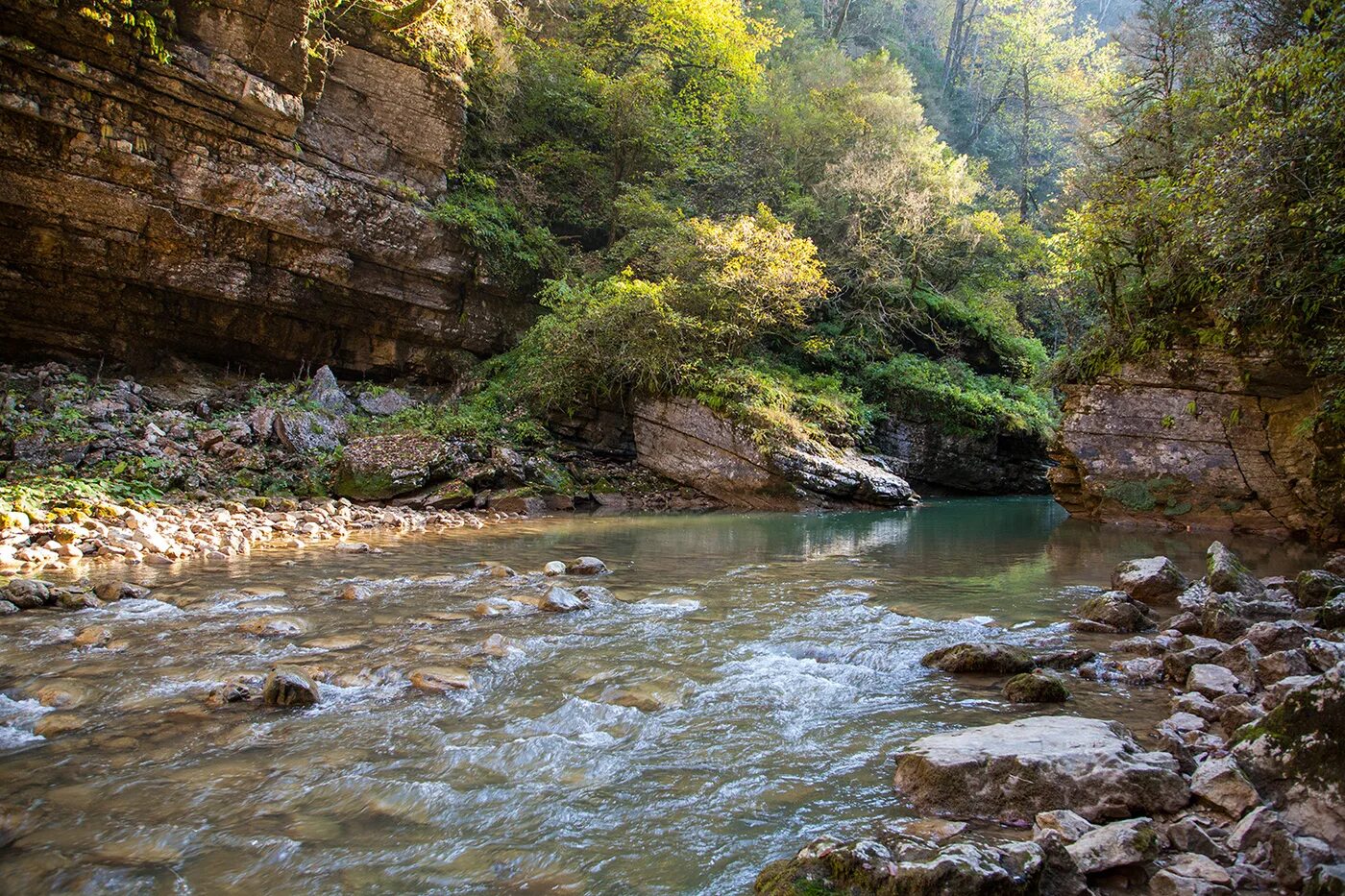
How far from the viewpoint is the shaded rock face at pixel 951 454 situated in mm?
20047

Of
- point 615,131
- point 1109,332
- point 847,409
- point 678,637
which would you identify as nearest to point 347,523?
point 678,637

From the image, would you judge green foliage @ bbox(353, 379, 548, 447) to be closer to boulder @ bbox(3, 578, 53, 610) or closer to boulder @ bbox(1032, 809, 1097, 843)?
boulder @ bbox(3, 578, 53, 610)

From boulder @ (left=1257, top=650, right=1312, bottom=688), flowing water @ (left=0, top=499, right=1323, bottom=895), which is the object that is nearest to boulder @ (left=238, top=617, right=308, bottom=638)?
flowing water @ (left=0, top=499, right=1323, bottom=895)

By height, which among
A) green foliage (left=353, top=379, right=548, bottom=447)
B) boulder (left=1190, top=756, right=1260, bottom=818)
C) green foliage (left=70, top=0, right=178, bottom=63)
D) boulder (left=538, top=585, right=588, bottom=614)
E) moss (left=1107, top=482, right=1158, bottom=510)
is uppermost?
green foliage (left=70, top=0, right=178, bottom=63)

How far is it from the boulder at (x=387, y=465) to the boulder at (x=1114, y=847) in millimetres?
12768

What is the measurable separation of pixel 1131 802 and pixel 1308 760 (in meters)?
0.62

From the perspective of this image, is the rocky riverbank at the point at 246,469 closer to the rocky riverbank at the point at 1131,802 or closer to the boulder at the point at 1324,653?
the rocky riverbank at the point at 1131,802

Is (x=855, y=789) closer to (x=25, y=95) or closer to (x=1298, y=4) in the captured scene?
(x=1298, y=4)

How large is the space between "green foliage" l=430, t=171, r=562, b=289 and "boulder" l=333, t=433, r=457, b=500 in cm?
591

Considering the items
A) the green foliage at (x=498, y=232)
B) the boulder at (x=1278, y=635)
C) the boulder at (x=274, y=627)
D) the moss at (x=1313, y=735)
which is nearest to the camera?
the moss at (x=1313, y=735)

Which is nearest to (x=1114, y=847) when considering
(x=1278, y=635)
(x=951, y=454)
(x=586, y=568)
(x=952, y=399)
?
(x=1278, y=635)

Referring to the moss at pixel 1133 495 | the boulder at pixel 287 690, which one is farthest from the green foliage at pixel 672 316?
the boulder at pixel 287 690

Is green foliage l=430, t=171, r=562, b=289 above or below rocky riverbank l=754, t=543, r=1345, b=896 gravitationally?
above

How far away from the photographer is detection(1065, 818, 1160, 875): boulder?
2.41 m
